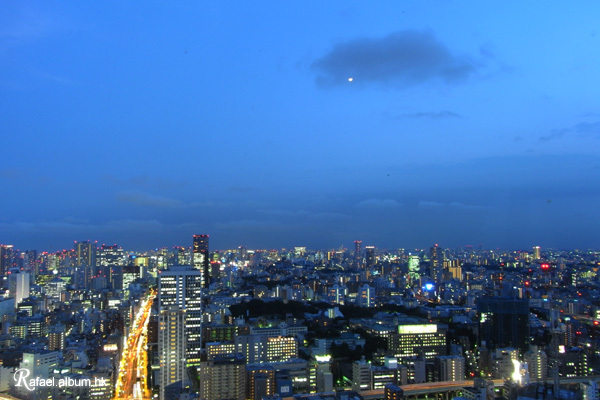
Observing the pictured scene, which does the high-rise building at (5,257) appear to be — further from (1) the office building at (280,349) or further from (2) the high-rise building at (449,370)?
(2) the high-rise building at (449,370)

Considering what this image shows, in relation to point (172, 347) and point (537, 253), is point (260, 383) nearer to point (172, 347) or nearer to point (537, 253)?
point (172, 347)

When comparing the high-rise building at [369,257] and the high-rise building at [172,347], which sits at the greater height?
the high-rise building at [369,257]

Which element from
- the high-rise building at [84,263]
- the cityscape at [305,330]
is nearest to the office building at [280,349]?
the cityscape at [305,330]

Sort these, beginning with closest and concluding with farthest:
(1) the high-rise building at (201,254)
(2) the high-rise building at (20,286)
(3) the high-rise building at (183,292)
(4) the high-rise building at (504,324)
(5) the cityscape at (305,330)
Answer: (5) the cityscape at (305,330) < (3) the high-rise building at (183,292) < (4) the high-rise building at (504,324) < (2) the high-rise building at (20,286) < (1) the high-rise building at (201,254)

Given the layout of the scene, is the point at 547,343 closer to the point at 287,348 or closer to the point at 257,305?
the point at 287,348

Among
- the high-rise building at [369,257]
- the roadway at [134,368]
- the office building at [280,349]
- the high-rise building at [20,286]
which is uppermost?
the high-rise building at [369,257]

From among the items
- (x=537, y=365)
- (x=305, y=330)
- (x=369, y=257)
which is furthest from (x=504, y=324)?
(x=369, y=257)

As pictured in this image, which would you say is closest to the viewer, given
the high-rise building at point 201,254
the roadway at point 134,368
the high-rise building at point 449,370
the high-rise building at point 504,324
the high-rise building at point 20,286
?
the roadway at point 134,368

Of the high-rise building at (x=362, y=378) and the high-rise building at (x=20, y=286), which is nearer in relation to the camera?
the high-rise building at (x=362, y=378)
